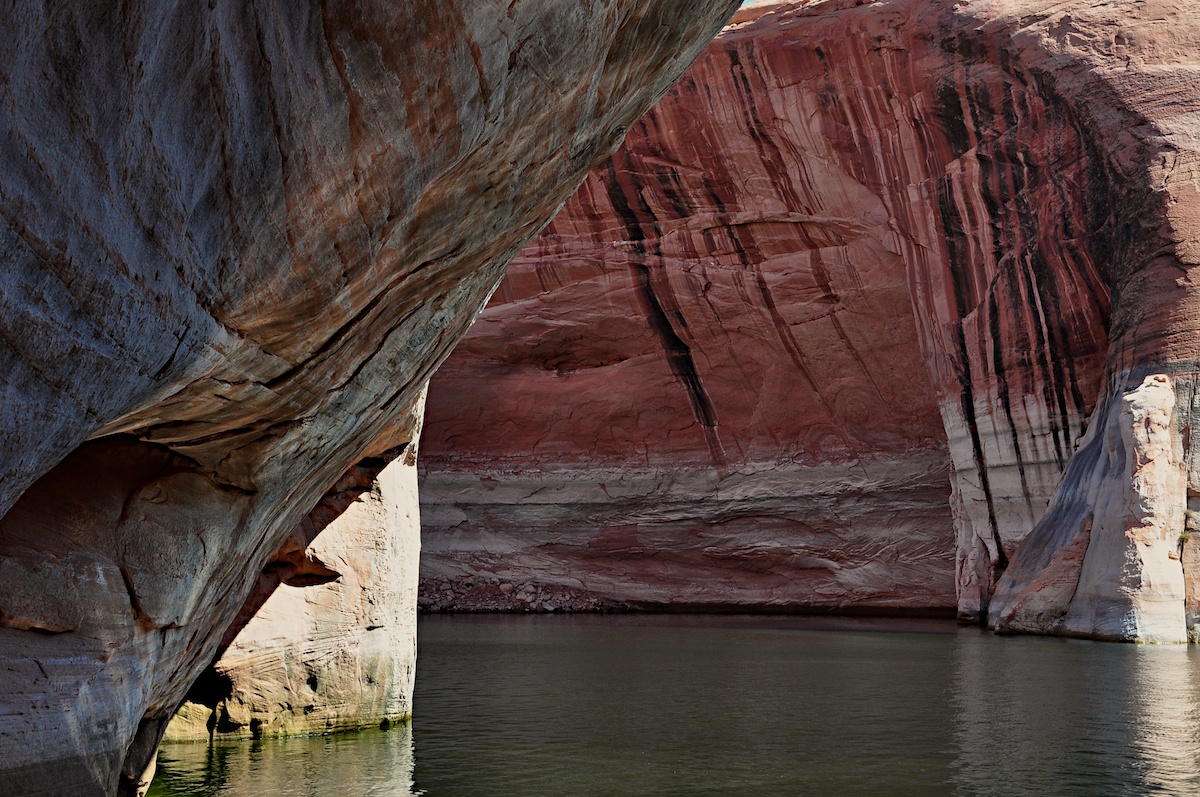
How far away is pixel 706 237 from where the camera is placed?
31.2 metres

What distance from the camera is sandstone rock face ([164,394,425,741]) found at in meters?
10.0

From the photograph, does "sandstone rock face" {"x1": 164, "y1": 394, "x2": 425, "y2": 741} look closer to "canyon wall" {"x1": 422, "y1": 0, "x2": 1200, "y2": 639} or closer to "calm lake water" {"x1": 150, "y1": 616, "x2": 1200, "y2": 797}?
"calm lake water" {"x1": 150, "y1": 616, "x2": 1200, "y2": 797}

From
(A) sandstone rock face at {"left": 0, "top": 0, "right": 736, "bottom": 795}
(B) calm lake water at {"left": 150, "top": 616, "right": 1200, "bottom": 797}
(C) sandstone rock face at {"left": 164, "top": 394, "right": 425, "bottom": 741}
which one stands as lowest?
(B) calm lake water at {"left": 150, "top": 616, "right": 1200, "bottom": 797}

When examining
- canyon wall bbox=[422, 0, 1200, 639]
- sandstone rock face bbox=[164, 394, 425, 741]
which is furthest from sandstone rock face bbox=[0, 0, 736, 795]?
canyon wall bbox=[422, 0, 1200, 639]

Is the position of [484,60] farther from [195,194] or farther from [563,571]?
[563,571]

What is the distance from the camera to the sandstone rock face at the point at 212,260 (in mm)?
3617

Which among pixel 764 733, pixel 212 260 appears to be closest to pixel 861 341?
pixel 764 733

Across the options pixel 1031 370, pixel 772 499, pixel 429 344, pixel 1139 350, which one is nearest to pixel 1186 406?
pixel 1139 350

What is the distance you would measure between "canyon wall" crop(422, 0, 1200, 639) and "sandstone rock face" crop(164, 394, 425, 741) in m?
13.5

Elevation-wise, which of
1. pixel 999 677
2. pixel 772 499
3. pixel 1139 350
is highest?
pixel 1139 350

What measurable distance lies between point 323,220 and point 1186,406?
1920cm

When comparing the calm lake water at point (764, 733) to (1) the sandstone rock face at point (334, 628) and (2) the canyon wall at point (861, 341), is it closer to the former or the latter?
(1) the sandstone rock face at point (334, 628)

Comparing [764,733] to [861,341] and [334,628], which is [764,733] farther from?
[861,341]

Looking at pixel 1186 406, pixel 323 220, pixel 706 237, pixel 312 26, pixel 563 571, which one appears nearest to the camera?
pixel 312 26
